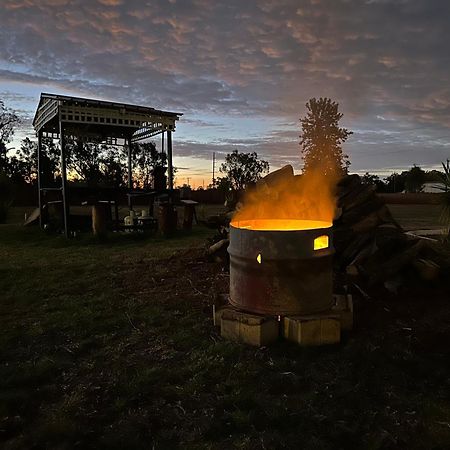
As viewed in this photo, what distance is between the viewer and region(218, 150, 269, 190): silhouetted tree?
34.6 meters

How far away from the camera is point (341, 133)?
2392 centimetres

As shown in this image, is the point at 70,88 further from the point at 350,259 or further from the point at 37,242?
the point at 350,259

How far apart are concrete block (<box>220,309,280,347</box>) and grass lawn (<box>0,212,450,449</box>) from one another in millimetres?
91

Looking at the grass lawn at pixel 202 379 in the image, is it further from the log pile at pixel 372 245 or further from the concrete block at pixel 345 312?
the log pile at pixel 372 245

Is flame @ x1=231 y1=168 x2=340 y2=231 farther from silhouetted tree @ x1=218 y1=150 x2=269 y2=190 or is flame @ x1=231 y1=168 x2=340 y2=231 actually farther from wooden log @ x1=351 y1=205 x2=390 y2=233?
silhouetted tree @ x1=218 y1=150 x2=269 y2=190

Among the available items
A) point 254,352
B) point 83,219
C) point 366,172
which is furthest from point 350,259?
point 366,172

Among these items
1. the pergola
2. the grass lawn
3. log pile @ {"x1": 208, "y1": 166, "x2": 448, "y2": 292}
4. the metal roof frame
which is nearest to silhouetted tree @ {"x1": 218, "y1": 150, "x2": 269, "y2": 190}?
the pergola

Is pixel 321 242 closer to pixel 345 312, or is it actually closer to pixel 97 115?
pixel 345 312

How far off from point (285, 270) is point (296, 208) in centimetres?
98

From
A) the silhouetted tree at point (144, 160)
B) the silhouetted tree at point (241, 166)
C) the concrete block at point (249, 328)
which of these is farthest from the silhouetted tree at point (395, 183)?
the concrete block at point (249, 328)

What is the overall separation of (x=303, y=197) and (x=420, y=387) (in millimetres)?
1974

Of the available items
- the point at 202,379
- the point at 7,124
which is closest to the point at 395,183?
the point at 7,124

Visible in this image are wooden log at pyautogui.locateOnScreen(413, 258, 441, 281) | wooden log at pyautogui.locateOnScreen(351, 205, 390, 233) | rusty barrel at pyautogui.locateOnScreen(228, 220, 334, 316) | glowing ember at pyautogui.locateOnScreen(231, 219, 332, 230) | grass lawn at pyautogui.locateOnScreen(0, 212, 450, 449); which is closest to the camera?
grass lawn at pyautogui.locateOnScreen(0, 212, 450, 449)

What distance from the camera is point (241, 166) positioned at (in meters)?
35.8
